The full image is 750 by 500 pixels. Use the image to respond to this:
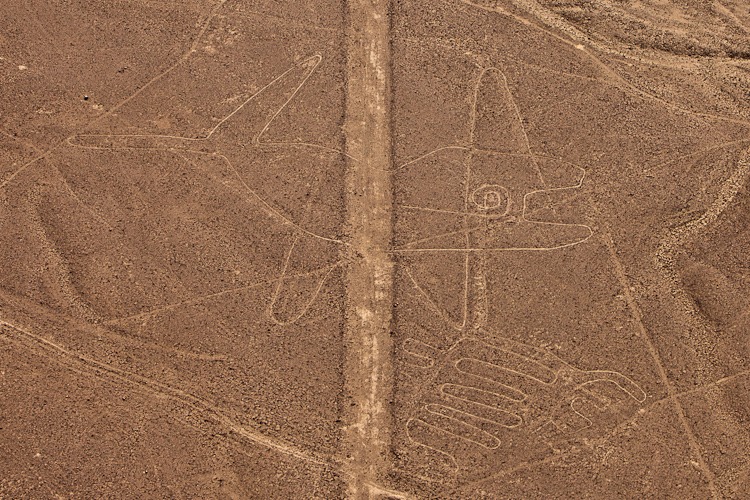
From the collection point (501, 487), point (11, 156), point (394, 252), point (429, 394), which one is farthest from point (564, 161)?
point (11, 156)

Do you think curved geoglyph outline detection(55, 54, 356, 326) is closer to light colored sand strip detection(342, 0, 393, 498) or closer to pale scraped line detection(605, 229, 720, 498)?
light colored sand strip detection(342, 0, 393, 498)

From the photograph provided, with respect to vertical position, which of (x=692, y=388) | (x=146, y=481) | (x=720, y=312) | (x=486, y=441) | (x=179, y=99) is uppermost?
(x=179, y=99)

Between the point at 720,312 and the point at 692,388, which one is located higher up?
the point at 720,312

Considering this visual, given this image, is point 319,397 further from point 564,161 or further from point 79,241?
point 564,161

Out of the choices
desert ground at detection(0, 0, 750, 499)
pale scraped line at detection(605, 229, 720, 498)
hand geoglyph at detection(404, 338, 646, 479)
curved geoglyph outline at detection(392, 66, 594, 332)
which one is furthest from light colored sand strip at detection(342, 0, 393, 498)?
pale scraped line at detection(605, 229, 720, 498)

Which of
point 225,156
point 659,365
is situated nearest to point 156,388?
point 225,156

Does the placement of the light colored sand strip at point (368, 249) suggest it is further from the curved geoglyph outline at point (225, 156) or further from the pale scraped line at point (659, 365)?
the pale scraped line at point (659, 365)
